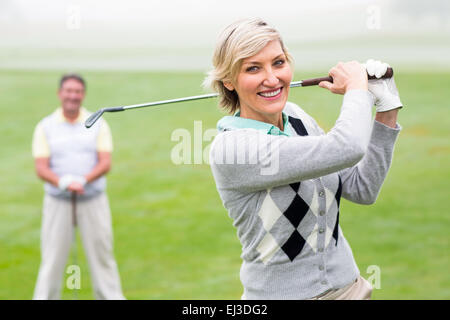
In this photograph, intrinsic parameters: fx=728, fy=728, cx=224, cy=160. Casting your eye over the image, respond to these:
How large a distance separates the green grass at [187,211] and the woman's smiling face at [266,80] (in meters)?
4.86

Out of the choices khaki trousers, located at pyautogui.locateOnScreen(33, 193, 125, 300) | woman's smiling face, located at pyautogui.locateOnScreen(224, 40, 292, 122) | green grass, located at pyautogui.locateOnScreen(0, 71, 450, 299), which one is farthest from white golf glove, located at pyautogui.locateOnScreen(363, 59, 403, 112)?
green grass, located at pyautogui.locateOnScreen(0, 71, 450, 299)

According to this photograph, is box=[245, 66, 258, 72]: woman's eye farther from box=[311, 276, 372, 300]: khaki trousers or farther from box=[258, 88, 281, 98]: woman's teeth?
box=[311, 276, 372, 300]: khaki trousers

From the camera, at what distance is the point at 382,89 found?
8.36 ft

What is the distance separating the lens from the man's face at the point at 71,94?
6477 millimetres

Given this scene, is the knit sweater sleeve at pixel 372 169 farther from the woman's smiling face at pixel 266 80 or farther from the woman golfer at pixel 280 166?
the woman's smiling face at pixel 266 80

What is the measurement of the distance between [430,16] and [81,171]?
37.9 metres

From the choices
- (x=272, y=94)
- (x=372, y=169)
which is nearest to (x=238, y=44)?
(x=272, y=94)

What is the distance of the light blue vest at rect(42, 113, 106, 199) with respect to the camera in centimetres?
643

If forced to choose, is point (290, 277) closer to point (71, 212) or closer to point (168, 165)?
point (71, 212)

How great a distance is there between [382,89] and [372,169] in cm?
32

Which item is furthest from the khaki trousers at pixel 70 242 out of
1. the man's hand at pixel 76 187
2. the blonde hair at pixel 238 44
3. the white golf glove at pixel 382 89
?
the white golf glove at pixel 382 89

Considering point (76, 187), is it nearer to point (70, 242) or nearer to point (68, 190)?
point (68, 190)

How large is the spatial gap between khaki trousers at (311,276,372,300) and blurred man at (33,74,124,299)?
13.2 ft
